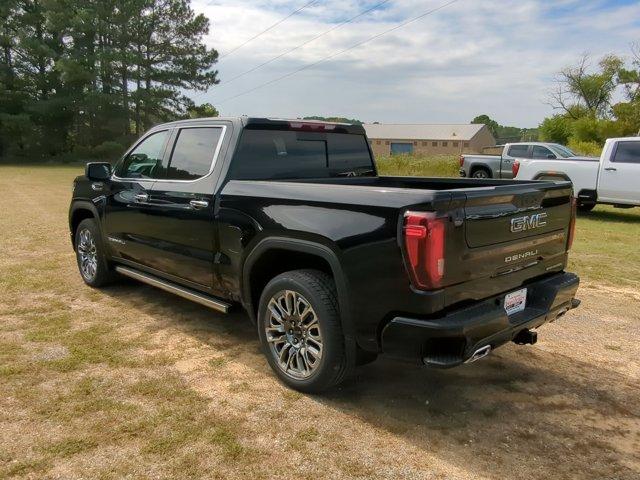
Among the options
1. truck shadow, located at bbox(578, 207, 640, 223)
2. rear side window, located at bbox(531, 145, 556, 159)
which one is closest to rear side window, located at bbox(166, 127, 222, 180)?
truck shadow, located at bbox(578, 207, 640, 223)

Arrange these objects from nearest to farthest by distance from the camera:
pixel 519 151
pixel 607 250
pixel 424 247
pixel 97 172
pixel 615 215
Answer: pixel 424 247 → pixel 97 172 → pixel 607 250 → pixel 615 215 → pixel 519 151

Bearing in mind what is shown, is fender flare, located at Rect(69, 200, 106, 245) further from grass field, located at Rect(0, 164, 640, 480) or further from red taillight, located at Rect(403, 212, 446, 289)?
red taillight, located at Rect(403, 212, 446, 289)

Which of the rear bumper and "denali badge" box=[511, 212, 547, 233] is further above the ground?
"denali badge" box=[511, 212, 547, 233]

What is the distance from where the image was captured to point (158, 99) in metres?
37.1

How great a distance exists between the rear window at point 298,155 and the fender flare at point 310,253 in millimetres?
718

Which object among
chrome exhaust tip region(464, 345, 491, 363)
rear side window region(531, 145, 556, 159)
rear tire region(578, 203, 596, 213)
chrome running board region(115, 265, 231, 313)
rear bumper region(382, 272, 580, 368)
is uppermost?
rear side window region(531, 145, 556, 159)

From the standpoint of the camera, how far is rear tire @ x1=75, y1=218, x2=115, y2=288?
18.6 feet

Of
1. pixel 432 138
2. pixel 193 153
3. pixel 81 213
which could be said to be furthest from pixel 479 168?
pixel 432 138

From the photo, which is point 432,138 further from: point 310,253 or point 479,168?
point 310,253

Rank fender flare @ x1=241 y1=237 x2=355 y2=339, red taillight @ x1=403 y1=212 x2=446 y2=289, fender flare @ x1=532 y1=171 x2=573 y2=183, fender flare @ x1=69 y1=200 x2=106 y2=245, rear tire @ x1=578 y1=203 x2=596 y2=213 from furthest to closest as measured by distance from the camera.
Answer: rear tire @ x1=578 y1=203 x2=596 y2=213, fender flare @ x1=532 y1=171 x2=573 y2=183, fender flare @ x1=69 y1=200 x2=106 y2=245, fender flare @ x1=241 y1=237 x2=355 y2=339, red taillight @ x1=403 y1=212 x2=446 y2=289

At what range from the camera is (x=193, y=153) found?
443cm

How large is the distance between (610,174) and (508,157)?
485 centimetres

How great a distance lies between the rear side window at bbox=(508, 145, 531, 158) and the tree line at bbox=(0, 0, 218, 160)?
2738 centimetres

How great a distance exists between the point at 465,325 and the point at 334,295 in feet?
2.80
